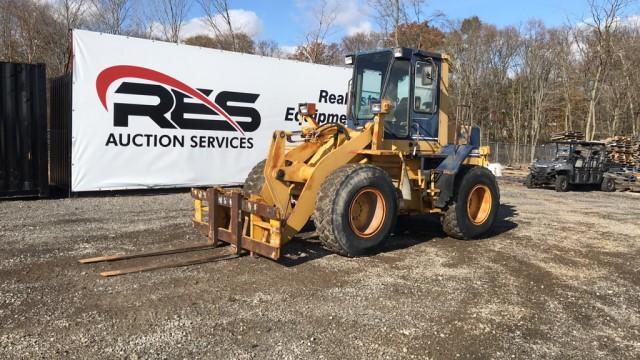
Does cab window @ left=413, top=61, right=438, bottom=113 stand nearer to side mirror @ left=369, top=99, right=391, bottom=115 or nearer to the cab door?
the cab door

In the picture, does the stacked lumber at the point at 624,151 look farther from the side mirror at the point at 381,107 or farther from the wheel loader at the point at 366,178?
the side mirror at the point at 381,107

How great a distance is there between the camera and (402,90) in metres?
7.47

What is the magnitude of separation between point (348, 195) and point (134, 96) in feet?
23.3

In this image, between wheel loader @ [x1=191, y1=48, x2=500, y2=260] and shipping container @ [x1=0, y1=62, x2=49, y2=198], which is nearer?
wheel loader @ [x1=191, y1=48, x2=500, y2=260]

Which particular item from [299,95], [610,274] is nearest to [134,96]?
[299,95]

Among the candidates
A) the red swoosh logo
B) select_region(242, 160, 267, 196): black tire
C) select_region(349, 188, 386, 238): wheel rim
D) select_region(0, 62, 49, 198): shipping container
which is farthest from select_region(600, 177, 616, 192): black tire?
select_region(0, 62, 49, 198): shipping container

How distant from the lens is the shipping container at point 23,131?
33.2ft

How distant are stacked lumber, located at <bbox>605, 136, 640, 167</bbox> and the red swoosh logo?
54.6 feet

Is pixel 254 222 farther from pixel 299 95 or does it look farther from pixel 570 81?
pixel 570 81

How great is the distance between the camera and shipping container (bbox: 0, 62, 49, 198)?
33.2 ft

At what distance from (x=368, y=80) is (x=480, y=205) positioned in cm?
274

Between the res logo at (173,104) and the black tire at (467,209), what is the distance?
6.74 meters

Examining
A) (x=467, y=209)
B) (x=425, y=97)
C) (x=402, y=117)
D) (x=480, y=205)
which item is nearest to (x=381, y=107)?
(x=402, y=117)

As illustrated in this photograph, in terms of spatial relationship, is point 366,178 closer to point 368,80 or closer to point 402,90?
point 402,90
